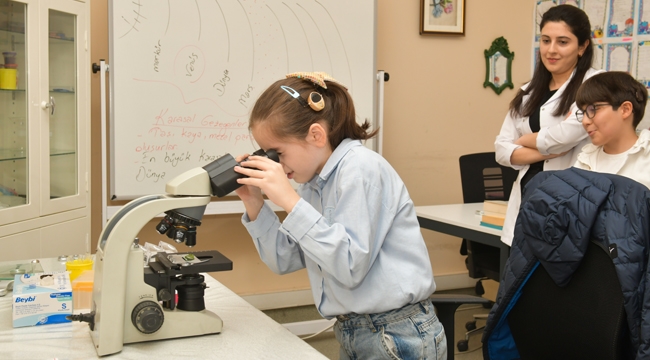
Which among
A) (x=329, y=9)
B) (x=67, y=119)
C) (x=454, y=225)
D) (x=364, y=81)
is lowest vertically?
(x=454, y=225)

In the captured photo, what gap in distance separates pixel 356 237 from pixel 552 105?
1.53 metres

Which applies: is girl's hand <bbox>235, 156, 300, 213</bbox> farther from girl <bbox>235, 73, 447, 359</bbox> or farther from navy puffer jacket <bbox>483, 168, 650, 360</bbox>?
navy puffer jacket <bbox>483, 168, 650, 360</bbox>

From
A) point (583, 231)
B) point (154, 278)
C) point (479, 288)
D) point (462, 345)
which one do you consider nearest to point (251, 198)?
point (154, 278)

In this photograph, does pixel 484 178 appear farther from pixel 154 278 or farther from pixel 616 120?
pixel 154 278

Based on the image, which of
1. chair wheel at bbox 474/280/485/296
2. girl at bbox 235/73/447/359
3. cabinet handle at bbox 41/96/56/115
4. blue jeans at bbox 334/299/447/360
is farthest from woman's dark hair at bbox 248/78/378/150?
chair wheel at bbox 474/280/485/296

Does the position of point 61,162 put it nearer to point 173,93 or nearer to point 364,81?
point 173,93

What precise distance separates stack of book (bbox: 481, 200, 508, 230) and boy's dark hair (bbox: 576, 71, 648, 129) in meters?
0.61

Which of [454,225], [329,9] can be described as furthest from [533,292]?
[329,9]

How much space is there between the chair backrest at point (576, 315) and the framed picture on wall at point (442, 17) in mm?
2621

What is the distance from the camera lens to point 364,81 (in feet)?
10.4

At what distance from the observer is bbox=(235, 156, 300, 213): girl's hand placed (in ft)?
3.58

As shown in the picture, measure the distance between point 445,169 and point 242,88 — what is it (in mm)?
1591

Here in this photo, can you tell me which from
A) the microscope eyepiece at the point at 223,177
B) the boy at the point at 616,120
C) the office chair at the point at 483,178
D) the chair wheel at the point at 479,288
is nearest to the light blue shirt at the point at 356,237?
the microscope eyepiece at the point at 223,177

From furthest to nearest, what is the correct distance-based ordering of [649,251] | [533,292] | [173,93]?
1. [173,93]
2. [533,292]
3. [649,251]
